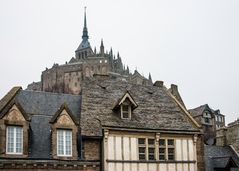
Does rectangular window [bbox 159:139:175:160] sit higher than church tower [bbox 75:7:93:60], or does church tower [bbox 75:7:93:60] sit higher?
church tower [bbox 75:7:93:60]

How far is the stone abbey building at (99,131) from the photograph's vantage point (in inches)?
842

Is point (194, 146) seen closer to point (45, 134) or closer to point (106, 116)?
point (106, 116)

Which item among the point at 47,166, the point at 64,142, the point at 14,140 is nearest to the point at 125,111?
the point at 64,142

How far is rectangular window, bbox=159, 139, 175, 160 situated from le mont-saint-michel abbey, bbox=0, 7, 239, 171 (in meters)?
0.05

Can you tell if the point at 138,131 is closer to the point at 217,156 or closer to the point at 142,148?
the point at 142,148

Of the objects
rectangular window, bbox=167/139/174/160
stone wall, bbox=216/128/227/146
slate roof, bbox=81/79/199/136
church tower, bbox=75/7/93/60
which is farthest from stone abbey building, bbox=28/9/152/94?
rectangular window, bbox=167/139/174/160

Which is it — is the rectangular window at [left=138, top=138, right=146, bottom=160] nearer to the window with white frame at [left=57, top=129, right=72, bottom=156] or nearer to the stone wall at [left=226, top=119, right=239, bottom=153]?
the window with white frame at [left=57, top=129, right=72, bottom=156]

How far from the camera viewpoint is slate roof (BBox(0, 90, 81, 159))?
22000mm

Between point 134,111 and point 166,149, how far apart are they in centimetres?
285

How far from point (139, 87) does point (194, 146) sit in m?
5.55

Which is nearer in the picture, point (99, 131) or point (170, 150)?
point (99, 131)

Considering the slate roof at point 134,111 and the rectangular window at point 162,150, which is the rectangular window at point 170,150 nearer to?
the rectangular window at point 162,150

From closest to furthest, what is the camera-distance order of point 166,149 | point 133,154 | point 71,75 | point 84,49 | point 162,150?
point 133,154 < point 166,149 < point 162,150 < point 71,75 < point 84,49

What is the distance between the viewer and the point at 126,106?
24.9 metres
